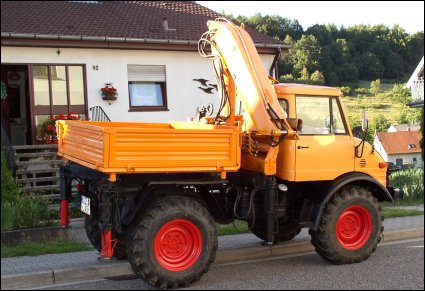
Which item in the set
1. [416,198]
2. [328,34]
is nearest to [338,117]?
[328,34]

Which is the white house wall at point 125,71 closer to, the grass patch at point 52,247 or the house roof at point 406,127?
the house roof at point 406,127

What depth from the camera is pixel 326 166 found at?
6824 mm

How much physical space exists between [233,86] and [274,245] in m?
2.40

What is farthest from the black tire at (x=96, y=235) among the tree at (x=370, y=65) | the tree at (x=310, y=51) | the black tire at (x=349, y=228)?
the tree at (x=370, y=65)

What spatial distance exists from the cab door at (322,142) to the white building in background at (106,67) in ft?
16.5

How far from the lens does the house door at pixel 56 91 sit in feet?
40.4

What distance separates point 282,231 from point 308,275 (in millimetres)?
1254

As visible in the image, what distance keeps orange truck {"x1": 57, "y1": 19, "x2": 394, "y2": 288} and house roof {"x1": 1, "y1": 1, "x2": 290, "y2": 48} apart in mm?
4252

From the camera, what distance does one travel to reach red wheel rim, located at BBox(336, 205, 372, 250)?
7.01 m

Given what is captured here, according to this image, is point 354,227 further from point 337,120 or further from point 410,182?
point 410,182

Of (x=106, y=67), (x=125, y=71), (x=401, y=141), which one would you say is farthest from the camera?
(x=125, y=71)

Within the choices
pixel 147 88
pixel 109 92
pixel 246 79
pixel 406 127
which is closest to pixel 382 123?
pixel 406 127

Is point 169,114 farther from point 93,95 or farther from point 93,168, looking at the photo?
point 93,168

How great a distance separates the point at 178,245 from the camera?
6.03 metres
